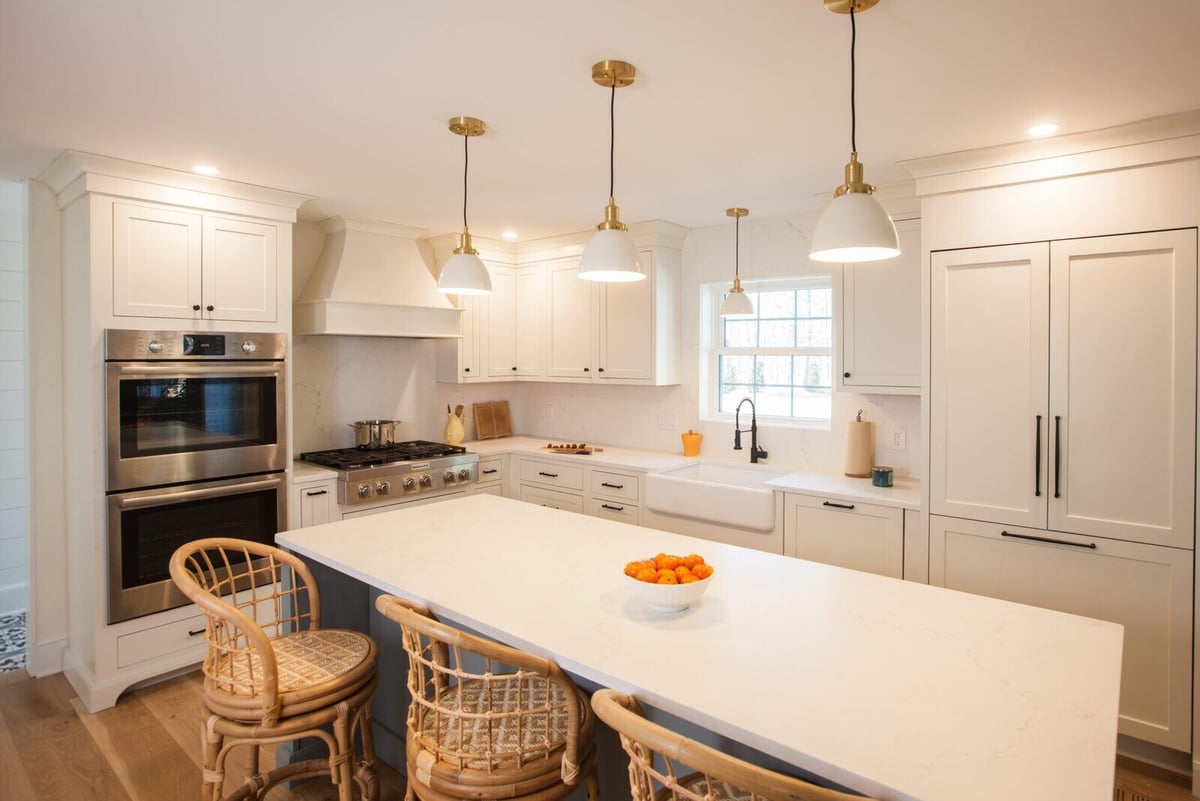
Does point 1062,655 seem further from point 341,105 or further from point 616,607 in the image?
point 341,105

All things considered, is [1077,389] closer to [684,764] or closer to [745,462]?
[745,462]

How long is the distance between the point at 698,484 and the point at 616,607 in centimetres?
204

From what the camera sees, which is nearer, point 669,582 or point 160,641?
point 669,582

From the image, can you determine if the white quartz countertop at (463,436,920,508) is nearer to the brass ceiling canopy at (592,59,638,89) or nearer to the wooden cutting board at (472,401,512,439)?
the wooden cutting board at (472,401,512,439)

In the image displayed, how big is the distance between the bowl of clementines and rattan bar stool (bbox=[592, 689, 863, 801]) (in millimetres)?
366

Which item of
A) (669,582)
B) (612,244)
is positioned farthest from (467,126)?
(669,582)

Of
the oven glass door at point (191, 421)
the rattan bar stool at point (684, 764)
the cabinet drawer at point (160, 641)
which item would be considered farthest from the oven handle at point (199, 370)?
the rattan bar stool at point (684, 764)

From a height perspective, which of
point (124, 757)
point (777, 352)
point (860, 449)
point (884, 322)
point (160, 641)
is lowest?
point (124, 757)

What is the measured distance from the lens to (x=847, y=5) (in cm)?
163

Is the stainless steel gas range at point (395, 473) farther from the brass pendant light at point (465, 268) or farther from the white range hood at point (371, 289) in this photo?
the brass pendant light at point (465, 268)

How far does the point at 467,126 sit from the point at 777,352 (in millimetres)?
2433

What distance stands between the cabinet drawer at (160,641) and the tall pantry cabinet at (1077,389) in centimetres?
343

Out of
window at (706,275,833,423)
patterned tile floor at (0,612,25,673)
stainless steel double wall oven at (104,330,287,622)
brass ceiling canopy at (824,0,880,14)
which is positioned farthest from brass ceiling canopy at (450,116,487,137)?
patterned tile floor at (0,612,25,673)

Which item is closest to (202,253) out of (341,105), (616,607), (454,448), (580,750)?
(341,105)
